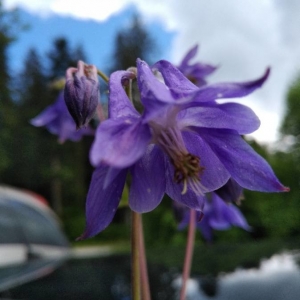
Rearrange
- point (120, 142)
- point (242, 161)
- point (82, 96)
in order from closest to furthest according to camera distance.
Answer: point (120, 142) < point (242, 161) < point (82, 96)

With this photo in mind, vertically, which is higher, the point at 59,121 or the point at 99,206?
the point at 59,121

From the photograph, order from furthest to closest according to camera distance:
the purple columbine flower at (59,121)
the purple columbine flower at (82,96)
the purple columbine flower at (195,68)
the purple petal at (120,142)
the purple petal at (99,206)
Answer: the purple columbine flower at (59,121) < the purple columbine flower at (195,68) < the purple columbine flower at (82,96) < the purple petal at (99,206) < the purple petal at (120,142)

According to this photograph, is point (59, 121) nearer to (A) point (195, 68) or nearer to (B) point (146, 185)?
(A) point (195, 68)

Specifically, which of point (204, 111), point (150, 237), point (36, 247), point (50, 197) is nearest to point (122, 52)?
point (50, 197)

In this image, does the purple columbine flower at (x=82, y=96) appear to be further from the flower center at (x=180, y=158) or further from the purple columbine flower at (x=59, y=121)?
the purple columbine flower at (x=59, y=121)

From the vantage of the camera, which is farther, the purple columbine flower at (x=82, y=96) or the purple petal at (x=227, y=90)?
the purple columbine flower at (x=82, y=96)

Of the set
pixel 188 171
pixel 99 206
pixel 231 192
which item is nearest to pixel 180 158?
pixel 188 171

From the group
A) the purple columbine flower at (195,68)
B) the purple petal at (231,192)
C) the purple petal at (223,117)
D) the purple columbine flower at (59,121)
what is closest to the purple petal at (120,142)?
the purple petal at (223,117)
